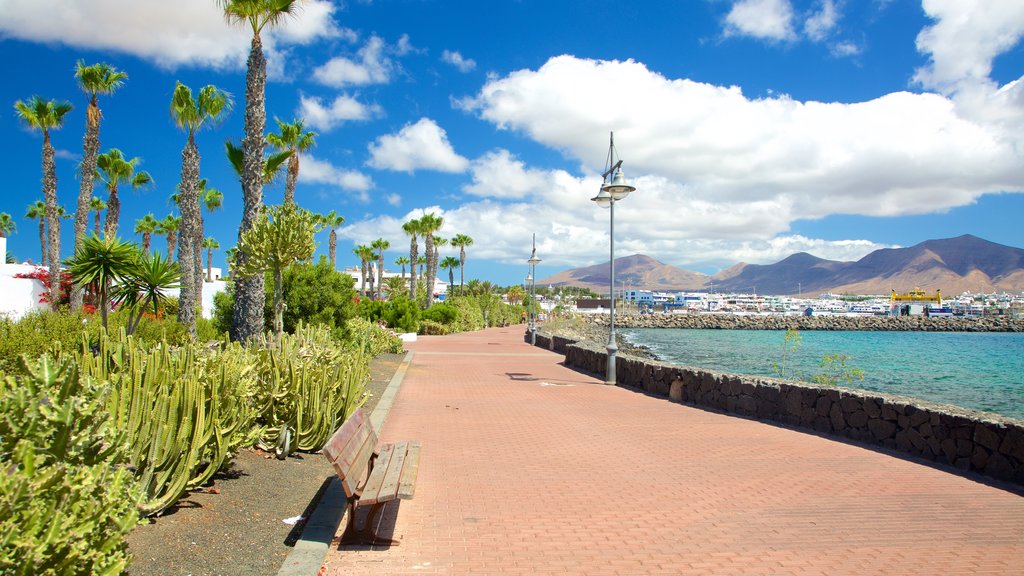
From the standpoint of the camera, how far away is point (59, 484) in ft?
9.29

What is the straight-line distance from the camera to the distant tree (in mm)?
11086

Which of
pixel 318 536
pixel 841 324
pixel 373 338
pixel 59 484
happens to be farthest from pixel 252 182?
pixel 841 324

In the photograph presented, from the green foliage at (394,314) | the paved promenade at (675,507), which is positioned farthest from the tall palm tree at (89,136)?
the paved promenade at (675,507)

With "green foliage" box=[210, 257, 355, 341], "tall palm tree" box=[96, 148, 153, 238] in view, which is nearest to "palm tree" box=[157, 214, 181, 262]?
"tall palm tree" box=[96, 148, 153, 238]

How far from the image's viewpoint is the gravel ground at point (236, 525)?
13.3ft

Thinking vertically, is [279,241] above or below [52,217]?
below

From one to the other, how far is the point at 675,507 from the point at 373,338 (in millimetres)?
16188

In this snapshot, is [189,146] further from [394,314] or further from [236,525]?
[236,525]

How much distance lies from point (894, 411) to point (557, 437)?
4.24 metres

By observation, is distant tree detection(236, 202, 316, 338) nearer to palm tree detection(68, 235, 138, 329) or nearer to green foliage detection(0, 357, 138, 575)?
palm tree detection(68, 235, 138, 329)

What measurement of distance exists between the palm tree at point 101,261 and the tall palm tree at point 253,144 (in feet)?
8.12

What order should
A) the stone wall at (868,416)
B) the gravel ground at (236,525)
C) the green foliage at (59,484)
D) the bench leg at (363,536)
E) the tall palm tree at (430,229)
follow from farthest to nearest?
the tall palm tree at (430,229)
the stone wall at (868,416)
the bench leg at (363,536)
the gravel ground at (236,525)
the green foliage at (59,484)

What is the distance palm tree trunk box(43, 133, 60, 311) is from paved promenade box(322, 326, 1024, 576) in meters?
22.8

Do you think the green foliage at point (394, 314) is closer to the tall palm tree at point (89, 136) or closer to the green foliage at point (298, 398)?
the tall palm tree at point (89, 136)
